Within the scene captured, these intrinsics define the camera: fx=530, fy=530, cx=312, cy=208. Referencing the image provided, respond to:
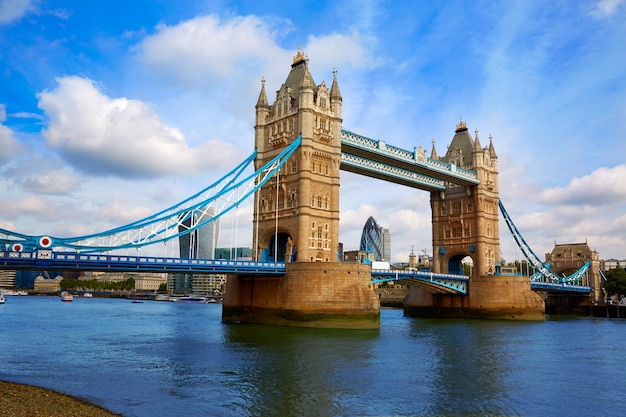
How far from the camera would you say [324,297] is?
43.5 m

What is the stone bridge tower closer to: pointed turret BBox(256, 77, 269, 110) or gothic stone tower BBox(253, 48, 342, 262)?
gothic stone tower BBox(253, 48, 342, 262)

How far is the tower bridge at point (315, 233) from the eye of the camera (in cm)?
4325

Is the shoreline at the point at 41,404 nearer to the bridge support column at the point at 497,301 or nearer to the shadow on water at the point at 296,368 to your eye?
the shadow on water at the point at 296,368

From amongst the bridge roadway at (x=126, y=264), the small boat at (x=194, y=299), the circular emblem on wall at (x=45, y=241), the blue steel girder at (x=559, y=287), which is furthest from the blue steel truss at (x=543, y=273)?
the small boat at (x=194, y=299)

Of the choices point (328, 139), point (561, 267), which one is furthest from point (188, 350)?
point (561, 267)

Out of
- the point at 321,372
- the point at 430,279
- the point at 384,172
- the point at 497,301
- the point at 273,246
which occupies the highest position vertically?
the point at 384,172

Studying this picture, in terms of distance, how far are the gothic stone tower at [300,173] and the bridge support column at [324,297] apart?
289 cm

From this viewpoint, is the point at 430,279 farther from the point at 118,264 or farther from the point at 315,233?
the point at 118,264

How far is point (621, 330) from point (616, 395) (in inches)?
1432

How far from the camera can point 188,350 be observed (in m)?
32.8

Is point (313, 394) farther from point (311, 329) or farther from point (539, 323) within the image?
point (539, 323)

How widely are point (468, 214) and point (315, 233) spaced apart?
3075 cm

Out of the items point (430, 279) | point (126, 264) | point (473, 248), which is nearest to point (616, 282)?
point (473, 248)

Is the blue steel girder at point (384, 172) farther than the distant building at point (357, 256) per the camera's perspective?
Yes
